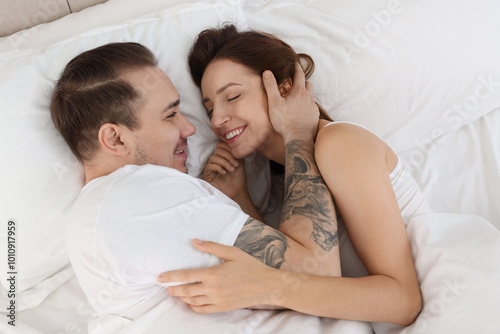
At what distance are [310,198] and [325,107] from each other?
65 cm

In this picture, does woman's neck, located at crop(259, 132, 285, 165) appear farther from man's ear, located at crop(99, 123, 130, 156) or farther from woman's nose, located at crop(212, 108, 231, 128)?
man's ear, located at crop(99, 123, 130, 156)

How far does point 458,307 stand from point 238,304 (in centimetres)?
61

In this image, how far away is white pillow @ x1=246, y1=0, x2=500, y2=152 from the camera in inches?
73.0

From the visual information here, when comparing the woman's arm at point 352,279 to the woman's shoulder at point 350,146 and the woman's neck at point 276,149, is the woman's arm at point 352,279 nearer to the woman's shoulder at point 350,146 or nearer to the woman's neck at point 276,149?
the woman's shoulder at point 350,146

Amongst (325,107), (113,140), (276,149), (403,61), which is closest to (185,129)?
(113,140)

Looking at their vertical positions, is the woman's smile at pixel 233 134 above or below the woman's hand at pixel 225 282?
above

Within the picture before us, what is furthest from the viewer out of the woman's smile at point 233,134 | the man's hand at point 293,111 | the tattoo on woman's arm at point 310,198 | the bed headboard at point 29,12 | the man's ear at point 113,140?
the bed headboard at point 29,12

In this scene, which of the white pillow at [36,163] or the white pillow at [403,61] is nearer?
the white pillow at [36,163]

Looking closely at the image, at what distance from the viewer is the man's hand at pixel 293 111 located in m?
1.59

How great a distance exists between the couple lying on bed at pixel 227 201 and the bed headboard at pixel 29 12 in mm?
497

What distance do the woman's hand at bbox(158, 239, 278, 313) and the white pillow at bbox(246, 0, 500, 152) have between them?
93 centimetres

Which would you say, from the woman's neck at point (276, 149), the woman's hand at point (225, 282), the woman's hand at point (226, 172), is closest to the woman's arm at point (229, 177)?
the woman's hand at point (226, 172)

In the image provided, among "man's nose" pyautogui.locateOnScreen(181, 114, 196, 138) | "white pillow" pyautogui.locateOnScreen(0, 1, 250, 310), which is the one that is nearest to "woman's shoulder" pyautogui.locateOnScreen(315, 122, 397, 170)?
"man's nose" pyautogui.locateOnScreen(181, 114, 196, 138)

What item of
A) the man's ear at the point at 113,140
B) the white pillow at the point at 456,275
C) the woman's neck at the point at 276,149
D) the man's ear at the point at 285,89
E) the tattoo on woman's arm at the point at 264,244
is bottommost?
the white pillow at the point at 456,275
